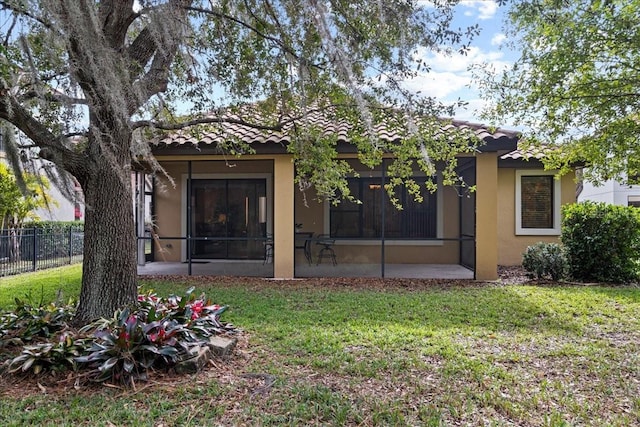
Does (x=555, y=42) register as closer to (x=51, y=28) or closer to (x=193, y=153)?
(x=51, y=28)

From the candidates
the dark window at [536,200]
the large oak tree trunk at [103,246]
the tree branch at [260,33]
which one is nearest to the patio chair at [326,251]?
the dark window at [536,200]

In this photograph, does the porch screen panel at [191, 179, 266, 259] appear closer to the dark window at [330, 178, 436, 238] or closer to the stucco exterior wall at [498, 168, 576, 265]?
the dark window at [330, 178, 436, 238]

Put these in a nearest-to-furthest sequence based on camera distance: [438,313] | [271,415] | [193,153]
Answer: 1. [271,415]
2. [438,313]
3. [193,153]

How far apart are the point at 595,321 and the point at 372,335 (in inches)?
123

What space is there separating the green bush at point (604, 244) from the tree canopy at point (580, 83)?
1371mm

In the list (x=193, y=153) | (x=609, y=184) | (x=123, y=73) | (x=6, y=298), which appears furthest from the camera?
(x=609, y=184)

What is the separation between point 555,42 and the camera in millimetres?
6180

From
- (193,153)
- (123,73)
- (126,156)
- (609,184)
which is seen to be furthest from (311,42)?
(609,184)

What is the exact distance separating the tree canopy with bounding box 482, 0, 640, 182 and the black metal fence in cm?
1153

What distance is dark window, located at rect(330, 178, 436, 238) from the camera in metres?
11.6

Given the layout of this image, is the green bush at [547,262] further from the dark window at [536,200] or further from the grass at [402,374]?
the dark window at [536,200]

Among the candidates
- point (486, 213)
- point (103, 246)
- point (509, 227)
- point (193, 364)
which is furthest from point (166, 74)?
point (509, 227)

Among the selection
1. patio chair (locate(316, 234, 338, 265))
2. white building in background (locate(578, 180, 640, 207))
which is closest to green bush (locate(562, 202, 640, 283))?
patio chair (locate(316, 234, 338, 265))

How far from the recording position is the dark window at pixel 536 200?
38.1ft
